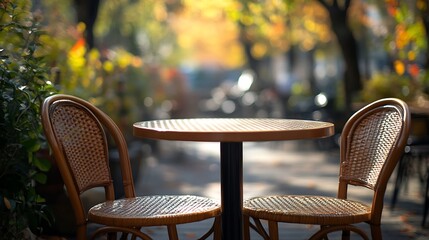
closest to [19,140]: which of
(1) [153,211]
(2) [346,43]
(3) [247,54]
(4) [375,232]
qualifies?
(1) [153,211]

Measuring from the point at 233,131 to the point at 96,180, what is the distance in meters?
1.04

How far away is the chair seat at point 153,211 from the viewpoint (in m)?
3.84

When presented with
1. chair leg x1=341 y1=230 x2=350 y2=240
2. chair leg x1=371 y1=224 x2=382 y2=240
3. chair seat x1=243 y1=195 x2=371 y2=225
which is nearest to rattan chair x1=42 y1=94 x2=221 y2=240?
chair seat x1=243 y1=195 x2=371 y2=225

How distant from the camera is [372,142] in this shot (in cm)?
444

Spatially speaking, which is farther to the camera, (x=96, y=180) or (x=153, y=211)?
(x=96, y=180)

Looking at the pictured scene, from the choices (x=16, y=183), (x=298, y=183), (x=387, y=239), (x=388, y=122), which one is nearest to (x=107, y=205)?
(x=16, y=183)

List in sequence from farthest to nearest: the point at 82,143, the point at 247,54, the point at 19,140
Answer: the point at 247,54
the point at 19,140
the point at 82,143

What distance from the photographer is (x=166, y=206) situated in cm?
417

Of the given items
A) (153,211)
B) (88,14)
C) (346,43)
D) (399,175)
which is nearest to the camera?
(153,211)

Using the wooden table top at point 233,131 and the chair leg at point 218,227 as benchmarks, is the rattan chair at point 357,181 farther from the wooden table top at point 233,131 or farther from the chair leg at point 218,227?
the wooden table top at point 233,131

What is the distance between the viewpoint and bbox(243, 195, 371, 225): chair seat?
395 cm

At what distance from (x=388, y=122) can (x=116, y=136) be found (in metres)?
1.54

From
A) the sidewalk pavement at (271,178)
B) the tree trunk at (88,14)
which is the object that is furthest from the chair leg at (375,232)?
the tree trunk at (88,14)

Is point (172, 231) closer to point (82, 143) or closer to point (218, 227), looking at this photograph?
point (218, 227)
